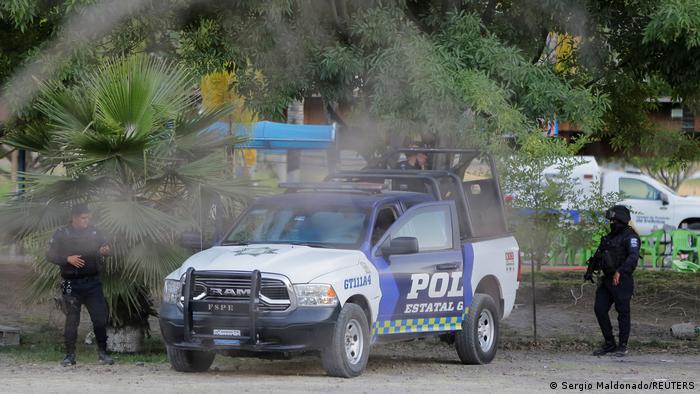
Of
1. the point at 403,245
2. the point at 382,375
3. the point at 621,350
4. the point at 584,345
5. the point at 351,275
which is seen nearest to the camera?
the point at 351,275

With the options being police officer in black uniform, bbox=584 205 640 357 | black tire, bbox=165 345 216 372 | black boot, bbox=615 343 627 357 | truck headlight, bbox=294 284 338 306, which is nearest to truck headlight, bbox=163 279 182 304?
black tire, bbox=165 345 216 372

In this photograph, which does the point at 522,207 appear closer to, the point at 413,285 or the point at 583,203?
the point at 583,203

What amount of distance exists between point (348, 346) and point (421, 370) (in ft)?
4.55

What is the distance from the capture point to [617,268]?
44.0 ft

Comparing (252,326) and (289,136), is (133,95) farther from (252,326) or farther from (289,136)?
(289,136)

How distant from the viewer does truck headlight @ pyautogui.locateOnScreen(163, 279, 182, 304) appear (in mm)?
10477

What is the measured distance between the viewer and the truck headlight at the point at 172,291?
10477mm

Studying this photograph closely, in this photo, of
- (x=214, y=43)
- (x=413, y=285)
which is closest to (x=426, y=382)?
(x=413, y=285)

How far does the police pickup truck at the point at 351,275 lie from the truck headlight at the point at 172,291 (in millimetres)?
15

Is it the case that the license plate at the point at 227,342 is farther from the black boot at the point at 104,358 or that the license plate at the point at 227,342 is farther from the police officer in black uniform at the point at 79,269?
the black boot at the point at 104,358

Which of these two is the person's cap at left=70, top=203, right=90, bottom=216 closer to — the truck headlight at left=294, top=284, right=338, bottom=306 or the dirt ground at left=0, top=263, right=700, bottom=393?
the dirt ground at left=0, top=263, right=700, bottom=393

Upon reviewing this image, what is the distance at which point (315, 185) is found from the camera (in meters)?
11.8

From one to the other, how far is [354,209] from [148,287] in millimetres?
2590

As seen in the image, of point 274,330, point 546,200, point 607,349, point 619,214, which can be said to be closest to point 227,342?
point 274,330
